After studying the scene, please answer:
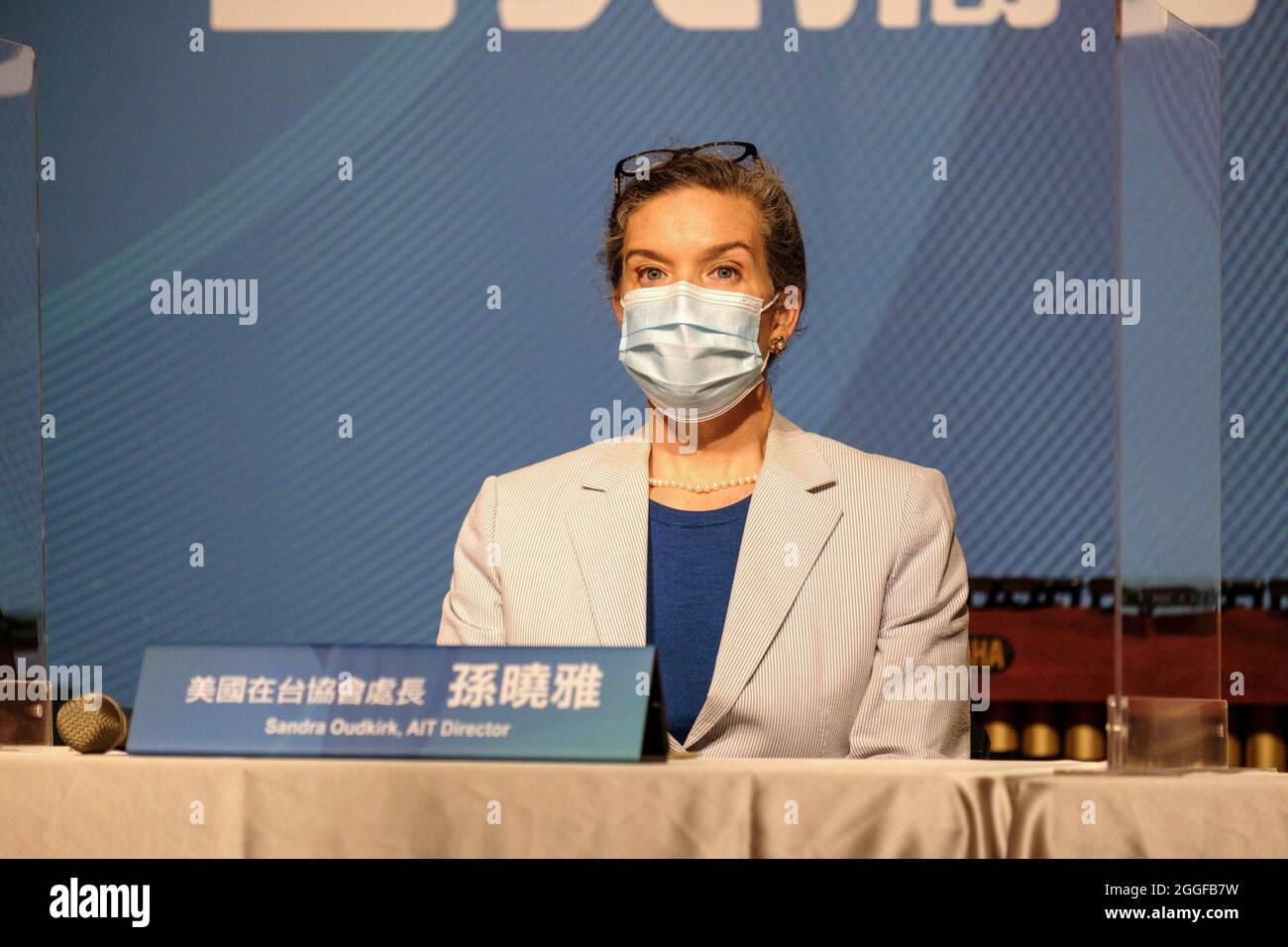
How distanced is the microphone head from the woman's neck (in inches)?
43.5

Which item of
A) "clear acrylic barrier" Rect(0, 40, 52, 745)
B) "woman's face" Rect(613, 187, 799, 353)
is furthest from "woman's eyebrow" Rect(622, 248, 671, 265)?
"clear acrylic barrier" Rect(0, 40, 52, 745)

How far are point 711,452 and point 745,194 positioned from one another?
0.45 m

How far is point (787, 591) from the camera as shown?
7.34 feet

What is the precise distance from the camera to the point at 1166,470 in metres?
1.58

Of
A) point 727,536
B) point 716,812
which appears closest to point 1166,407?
point 716,812

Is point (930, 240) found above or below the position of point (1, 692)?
above

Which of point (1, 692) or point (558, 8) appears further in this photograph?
point (558, 8)

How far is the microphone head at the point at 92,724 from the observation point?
161 centimetres

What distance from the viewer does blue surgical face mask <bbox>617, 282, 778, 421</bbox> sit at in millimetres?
2516

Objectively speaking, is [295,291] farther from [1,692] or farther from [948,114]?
[1,692]

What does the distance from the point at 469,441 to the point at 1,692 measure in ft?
8.10
